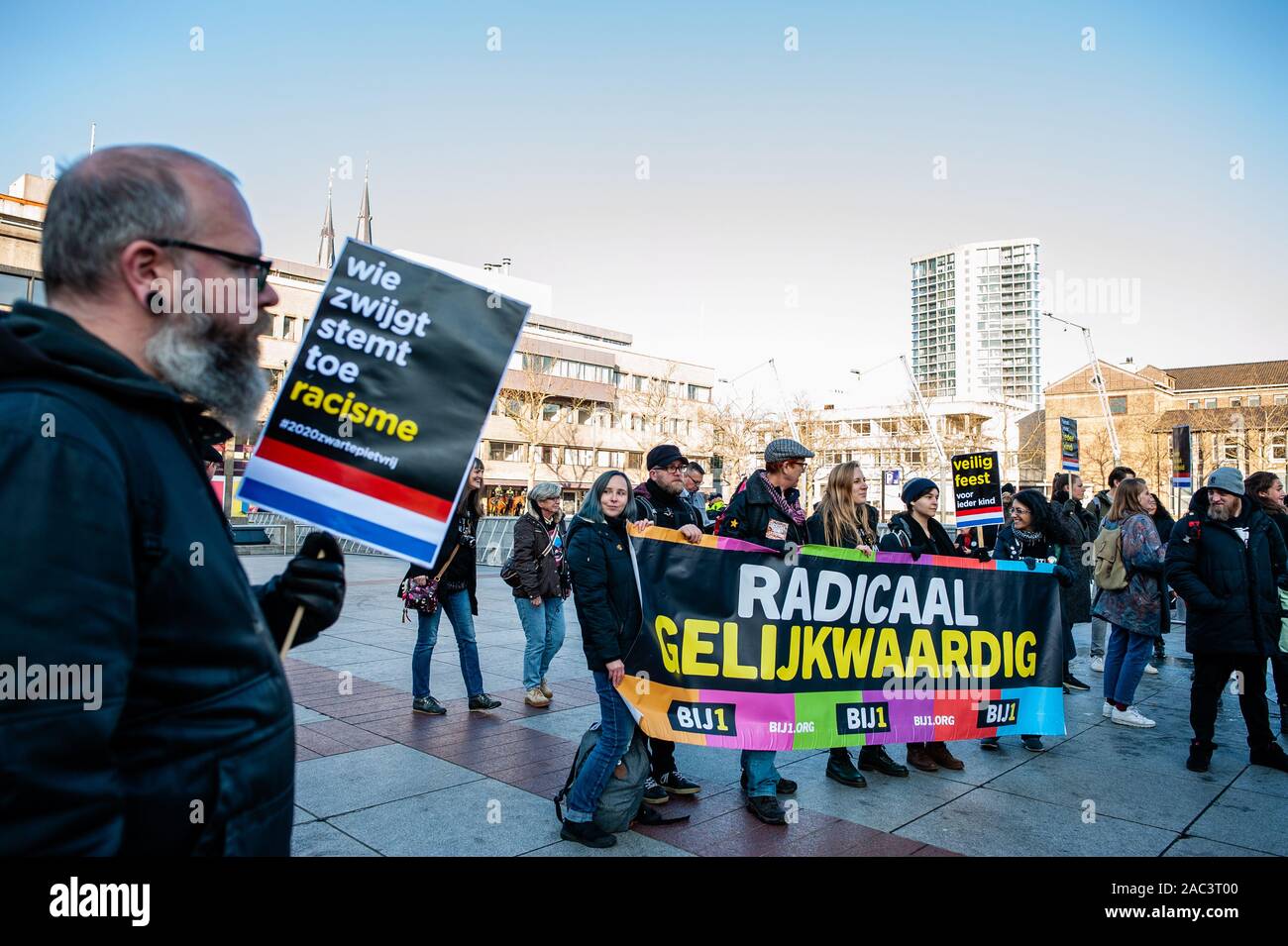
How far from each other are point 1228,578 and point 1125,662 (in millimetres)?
1349

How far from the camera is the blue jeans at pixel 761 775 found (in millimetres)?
4750

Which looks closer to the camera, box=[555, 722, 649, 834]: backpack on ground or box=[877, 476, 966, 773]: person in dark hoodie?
box=[555, 722, 649, 834]: backpack on ground

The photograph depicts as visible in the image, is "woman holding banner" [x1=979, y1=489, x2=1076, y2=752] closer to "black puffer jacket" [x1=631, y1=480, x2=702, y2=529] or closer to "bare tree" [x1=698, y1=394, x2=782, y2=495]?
"black puffer jacket" [x1=631, y1=480, x2=702, y2=529]

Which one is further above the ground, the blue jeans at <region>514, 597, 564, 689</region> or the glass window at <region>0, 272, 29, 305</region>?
the glass window at <region>0, 272, 29, 305</region>

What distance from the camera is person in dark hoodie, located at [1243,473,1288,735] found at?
6594 mm

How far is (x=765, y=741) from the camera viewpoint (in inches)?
191

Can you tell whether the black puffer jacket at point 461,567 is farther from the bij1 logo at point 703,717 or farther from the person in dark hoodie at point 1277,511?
the person in dark hoodie at point 1277,511

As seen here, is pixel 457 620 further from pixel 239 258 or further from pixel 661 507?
pixel 239 258

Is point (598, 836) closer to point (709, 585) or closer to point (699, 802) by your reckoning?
point (699, 802)

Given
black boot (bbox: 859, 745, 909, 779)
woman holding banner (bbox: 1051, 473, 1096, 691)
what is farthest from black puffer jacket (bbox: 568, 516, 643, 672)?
woman holding banner (bbox: 1051, 473, 1096, 691)

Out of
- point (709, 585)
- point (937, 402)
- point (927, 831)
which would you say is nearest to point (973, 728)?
point (927, 831)

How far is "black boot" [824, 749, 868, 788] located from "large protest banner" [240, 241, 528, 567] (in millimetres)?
4110

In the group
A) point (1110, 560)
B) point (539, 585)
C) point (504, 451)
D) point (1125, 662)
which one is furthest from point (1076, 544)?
point (504, 451)
